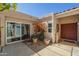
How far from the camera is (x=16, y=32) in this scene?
25.6 feet

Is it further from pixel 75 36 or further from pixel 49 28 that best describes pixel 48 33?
pixel 75 36

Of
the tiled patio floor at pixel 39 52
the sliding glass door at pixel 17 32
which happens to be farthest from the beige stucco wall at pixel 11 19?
the tiled patio floor at pixel 39 52

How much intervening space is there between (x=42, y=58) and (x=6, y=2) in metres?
3.01

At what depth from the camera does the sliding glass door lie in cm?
710

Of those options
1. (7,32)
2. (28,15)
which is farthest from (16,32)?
(28,15)

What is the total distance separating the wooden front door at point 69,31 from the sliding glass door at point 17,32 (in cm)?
340

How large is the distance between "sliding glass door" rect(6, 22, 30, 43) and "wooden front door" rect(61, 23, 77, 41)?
340 centimetres

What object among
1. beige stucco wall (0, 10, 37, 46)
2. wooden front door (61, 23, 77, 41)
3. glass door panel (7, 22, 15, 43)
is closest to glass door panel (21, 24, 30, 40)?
beige stucco wall (0, 10, 37, 46)

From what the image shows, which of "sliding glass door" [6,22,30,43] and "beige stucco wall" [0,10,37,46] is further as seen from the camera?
"sliding glass door" [6,22,30,43]

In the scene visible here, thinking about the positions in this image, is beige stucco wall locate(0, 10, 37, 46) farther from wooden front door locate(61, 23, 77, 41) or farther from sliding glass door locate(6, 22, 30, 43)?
wooden front door locate(61, 23, 77, 41)

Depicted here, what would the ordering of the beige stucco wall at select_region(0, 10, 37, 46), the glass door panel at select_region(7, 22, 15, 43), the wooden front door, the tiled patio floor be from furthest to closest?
the wooden front door < the glass door panel at select_region(7, 22, 15, 43) < the beige stucco wall at select_region(0, 10, 37, 46) < the tiled patio floor

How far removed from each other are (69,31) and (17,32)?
15.0 ft

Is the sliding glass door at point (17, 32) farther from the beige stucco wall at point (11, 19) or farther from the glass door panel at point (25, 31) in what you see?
the beige stucco wall at point (11, 19)

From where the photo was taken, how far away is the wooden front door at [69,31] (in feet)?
25.0
